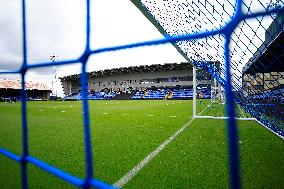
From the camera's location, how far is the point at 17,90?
77.4 feet

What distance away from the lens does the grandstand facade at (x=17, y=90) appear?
22209 mm

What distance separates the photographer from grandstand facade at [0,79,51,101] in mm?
22209

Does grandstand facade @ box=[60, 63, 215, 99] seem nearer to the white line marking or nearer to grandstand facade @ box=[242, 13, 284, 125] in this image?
grandstand facade @ box=[242, 13, 284, 125]

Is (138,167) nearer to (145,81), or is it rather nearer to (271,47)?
(271,47)

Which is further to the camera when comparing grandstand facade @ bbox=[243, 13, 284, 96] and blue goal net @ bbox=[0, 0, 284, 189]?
grandstand facade @ bbox=[243, 13, 284, 96]

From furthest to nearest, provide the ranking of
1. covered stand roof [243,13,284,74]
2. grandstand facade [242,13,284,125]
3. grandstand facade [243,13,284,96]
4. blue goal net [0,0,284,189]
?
1. grandstand facade [242,13,284,125]
2. grandstand facade [243,13,284,96]
3. covered stand roof [243,13,284,74]
4. blue goal net [0,0,284,189]

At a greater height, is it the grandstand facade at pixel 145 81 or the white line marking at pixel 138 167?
the grandstand facade at pixel 145 81

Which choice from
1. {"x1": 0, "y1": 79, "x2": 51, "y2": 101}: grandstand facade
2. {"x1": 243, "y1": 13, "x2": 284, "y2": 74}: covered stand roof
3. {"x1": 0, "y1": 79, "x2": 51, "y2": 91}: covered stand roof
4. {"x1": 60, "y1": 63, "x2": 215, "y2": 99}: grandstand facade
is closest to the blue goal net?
{"x1": 243, "y1": 13, "x2": 284, "y2": 74}: covered stand roof

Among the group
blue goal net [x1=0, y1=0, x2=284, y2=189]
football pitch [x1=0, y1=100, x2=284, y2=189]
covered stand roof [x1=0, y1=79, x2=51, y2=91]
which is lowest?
football pitch [x1=0, y1=100, x2=284, y2=189]

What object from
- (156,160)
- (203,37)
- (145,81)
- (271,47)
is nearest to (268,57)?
(271,47)

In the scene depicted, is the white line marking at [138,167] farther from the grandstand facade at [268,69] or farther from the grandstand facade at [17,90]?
the grandstand facade at [17,90]

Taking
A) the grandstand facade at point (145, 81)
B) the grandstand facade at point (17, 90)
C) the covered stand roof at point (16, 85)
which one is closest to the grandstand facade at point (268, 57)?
the covered stand roof at point (16, 85)

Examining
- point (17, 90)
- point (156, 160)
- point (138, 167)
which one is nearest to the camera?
point (138, 167)

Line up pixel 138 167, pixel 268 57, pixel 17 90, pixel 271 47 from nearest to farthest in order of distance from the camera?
pixel 138 167, pixel 271 47, pixel 268 57, pixel 17 90
